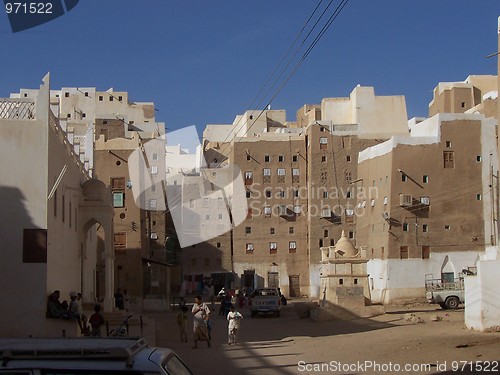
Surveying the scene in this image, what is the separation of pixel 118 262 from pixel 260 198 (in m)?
16.4

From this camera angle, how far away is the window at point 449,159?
55.0 m

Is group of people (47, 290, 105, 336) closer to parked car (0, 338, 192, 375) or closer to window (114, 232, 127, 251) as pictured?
parked car (0, 338, 192, 375)

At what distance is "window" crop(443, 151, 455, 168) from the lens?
55000 mm

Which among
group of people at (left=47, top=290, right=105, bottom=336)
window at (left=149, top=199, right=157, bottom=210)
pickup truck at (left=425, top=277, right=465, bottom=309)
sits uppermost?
window at (left=149, top=199, right=157, bottom=210)

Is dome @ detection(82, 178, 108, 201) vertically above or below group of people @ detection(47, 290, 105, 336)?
above

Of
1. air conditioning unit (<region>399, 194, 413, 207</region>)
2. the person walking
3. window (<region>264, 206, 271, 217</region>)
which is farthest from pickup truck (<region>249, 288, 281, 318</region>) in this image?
window (<region>264, 206, 271, 217</region>)

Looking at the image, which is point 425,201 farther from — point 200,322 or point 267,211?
point 200,322

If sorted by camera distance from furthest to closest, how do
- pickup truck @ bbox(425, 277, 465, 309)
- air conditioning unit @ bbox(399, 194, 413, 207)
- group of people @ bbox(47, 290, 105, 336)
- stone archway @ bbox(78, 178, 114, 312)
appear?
air conditioning unit @ bbox(399, 194, 413, 207)
pickup truck @ bbox(425, 277, 465, 309)
stone archway @ bbox(78, 178, 114, 312)
group of people @ bbox(47, 290, 105, 336)

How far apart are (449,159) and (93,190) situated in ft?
109

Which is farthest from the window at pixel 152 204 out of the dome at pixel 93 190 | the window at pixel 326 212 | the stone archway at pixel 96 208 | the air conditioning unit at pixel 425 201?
the dome at pixel 93 190

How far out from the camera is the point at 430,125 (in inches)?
2231

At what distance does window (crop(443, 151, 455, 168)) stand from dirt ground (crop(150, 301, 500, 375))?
2763 cm

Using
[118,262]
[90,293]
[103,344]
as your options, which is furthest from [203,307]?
[118,262]

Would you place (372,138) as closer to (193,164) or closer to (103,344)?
(193,164)
